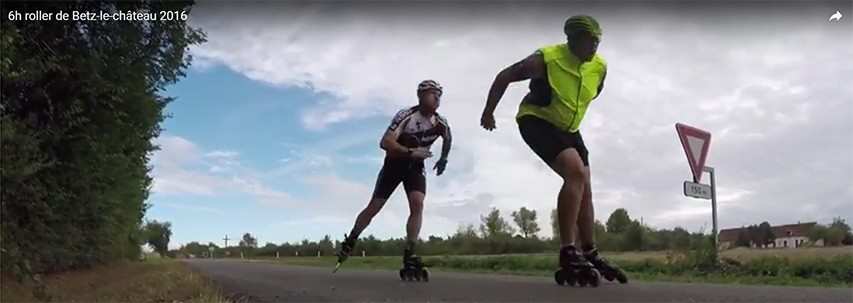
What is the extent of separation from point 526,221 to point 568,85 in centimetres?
96

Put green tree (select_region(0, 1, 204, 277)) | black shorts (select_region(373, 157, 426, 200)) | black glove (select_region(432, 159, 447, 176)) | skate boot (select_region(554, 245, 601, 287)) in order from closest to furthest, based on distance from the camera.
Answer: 1. skate boot (select_region(554, 245, 601, 287))
2. black shorts (select_region(373, 157, 426, 200))
3. black glove (select_region(432, 159, 447, 176))
4. green tree (select_region(0, 1, 204, 277))

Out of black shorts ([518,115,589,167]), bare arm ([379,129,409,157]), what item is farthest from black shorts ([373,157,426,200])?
black shorts ([518,115,589,167])

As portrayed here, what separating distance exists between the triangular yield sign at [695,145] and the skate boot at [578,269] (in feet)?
3.30

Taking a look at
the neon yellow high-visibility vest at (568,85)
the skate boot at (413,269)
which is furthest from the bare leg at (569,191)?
the skate boot at (413,269)

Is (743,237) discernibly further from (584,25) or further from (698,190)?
(584,25)

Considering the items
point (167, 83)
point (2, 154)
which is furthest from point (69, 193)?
point (2, 154)

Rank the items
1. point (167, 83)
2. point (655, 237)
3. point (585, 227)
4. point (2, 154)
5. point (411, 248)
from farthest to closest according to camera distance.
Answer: point (167, 83) < point (655, 237) < point (2, 154) < point (411, 248) < point (585, 227)

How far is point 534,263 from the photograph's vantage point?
536 centimetres

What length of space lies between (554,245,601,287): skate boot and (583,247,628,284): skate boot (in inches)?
1.6

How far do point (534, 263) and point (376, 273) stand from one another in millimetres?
1377

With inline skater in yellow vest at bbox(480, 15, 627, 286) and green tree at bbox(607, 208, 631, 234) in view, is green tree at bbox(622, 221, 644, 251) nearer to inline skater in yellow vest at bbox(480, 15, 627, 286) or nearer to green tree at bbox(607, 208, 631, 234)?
green tree at bbox(607, 208, 631, 234)

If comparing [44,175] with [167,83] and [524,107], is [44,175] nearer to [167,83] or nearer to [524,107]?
[167,83]

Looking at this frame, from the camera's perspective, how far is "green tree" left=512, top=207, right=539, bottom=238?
134 inches

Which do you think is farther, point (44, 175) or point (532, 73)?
point (44, 175)
